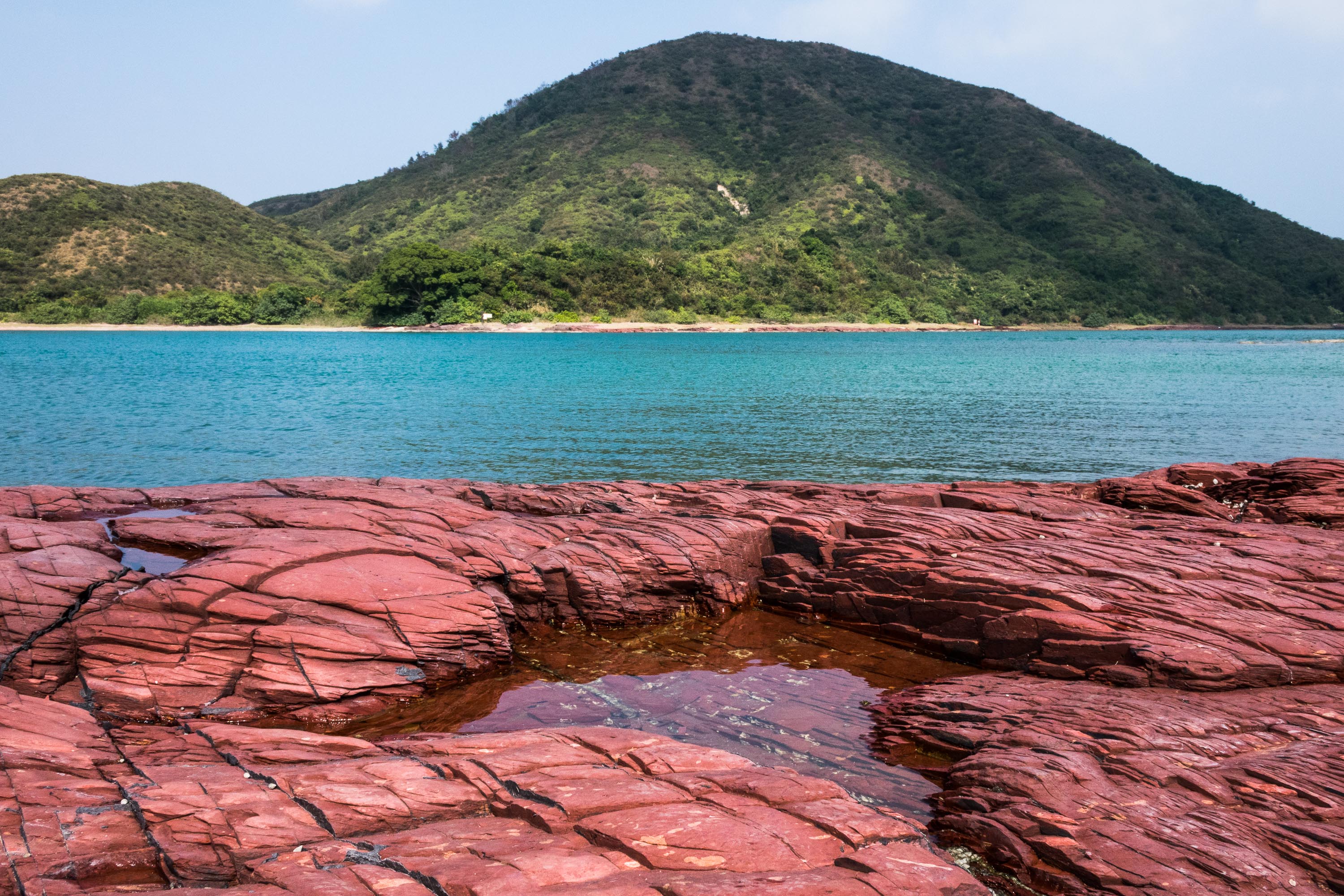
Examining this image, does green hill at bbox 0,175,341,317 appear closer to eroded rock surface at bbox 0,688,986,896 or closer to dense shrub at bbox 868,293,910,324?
dense shrub at bbox 868,293,910,324

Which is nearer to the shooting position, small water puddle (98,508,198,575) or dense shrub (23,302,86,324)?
small water puddle (98,508,198,575)

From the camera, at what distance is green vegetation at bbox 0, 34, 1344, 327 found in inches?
4341

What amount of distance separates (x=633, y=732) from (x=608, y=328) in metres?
106

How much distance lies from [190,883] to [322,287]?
134 meters

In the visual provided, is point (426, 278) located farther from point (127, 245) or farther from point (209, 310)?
point (127, 245)

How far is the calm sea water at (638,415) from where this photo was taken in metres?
23.0

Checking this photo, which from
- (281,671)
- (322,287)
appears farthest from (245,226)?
(281,671)

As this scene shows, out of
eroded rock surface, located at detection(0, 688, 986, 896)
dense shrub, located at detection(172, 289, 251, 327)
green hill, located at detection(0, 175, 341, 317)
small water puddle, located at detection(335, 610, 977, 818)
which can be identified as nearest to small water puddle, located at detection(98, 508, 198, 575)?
eroded rock surface, located at detection(0, 688, 986, 896)

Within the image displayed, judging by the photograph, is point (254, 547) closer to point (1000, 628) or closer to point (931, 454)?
point (1000, 628)

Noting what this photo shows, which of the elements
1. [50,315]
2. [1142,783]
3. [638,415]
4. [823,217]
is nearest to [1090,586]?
[1142,783]

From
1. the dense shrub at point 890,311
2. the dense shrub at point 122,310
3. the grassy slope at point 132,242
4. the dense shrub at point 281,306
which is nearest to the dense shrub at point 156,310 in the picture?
the dense shrub at point 122,310

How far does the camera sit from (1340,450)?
26.2 meters

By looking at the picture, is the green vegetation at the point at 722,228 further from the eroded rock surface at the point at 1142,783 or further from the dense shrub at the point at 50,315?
the eroded rock surface at the point at 1142,783

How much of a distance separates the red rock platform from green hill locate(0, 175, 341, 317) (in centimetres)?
11907
